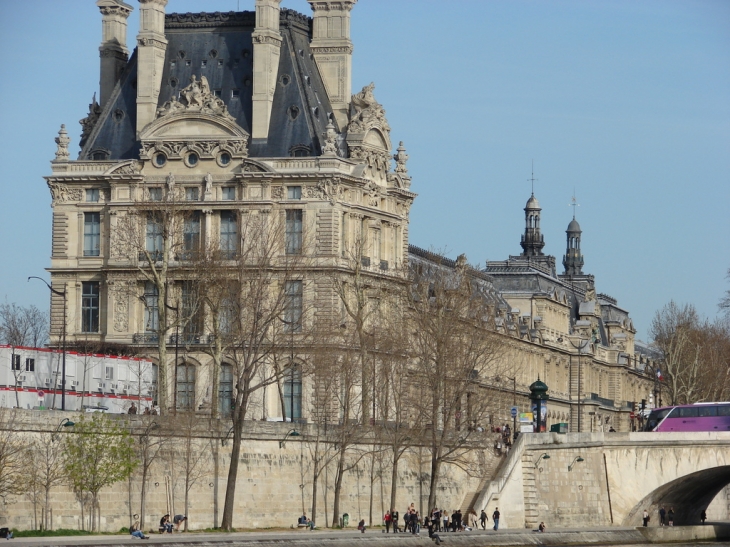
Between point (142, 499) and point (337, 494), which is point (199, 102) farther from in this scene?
point (142, 499)

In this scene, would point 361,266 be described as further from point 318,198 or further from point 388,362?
point 388,362

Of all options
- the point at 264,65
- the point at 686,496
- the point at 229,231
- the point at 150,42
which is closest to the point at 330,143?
the point at 264,65

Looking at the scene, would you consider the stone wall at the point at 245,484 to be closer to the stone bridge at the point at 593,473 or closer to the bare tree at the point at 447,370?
the bare tree at the point at 447,370

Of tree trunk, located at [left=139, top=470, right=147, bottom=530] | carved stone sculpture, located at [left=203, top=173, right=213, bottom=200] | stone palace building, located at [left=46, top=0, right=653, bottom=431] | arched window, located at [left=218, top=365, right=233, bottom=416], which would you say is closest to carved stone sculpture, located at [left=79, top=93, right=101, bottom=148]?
stone palace building, located at [left=46, top=0, right=653, bottom=431]

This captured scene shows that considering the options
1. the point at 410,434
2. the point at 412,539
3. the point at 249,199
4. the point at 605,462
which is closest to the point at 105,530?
the point at 412,539

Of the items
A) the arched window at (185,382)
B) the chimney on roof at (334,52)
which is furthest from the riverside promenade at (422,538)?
the chimney on roof at (334,52)

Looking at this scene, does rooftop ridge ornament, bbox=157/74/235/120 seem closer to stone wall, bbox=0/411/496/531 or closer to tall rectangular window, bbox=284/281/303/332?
tall rectangular window, bbox=284/281/303/332

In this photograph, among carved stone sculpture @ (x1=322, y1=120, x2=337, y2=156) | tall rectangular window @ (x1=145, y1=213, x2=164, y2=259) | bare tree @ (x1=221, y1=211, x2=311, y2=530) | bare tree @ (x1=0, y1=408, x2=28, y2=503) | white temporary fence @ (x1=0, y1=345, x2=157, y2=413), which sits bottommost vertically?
bare tree @ (x1=0, y1=408, x2=28, y2=503)

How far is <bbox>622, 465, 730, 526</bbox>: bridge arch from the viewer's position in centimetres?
10988

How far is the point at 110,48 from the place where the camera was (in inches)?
5226

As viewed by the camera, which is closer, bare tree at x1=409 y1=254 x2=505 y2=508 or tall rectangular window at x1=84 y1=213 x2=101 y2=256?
bare tree at x1=409 y1=254 x2=505 y2=508

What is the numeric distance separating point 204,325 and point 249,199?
884 cm

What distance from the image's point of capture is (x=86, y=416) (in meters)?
92.0

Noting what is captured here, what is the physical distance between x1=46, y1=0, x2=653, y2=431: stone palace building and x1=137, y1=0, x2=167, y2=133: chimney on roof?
87 mm
